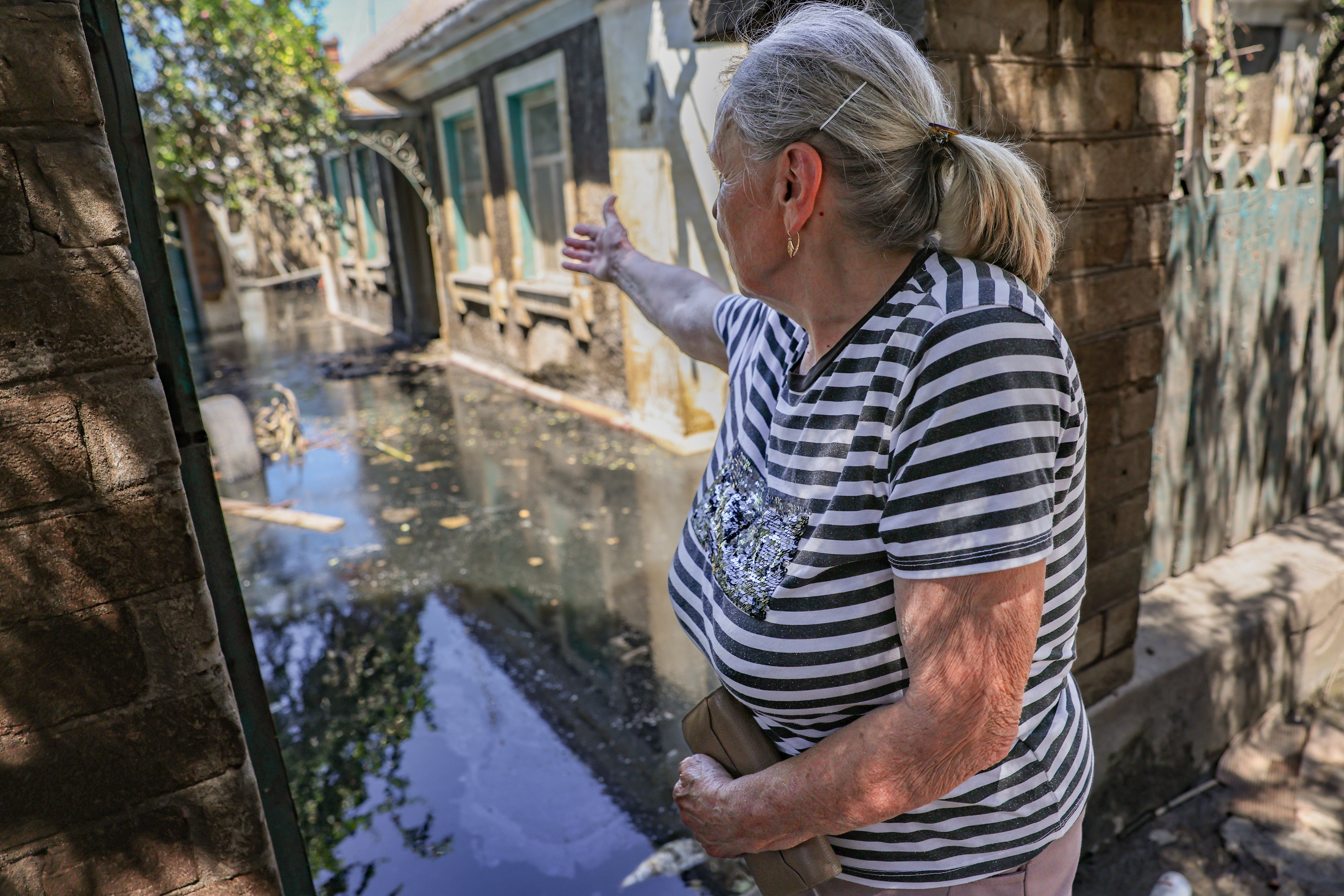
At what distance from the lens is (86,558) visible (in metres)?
1.21

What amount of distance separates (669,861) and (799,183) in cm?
218

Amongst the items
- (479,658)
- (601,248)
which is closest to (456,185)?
(479,658)

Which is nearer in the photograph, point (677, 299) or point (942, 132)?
point (942, 132)

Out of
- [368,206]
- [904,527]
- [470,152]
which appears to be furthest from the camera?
[368,206]

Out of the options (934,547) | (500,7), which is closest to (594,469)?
(500,7)

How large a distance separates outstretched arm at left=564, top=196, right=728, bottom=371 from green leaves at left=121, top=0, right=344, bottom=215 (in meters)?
6.88

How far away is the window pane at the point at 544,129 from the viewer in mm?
8852

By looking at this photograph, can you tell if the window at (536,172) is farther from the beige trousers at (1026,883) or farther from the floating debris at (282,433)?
the beige trousers at (1026,883)

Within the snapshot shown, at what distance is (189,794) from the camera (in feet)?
4.40

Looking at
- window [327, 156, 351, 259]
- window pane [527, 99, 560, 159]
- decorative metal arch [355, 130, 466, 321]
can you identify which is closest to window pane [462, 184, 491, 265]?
decorative metal arch [355, 130, 466, 321]

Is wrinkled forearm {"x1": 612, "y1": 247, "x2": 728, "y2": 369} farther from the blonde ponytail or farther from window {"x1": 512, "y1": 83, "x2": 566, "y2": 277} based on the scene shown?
window {"x1": 512, "y1": 83, "x2": 566, "y2": 277}

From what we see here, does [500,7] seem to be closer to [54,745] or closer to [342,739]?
[342,739]

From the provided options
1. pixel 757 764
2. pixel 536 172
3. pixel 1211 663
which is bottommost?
pixel 1211 663

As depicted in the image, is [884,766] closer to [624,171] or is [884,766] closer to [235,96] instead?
[624,171]
